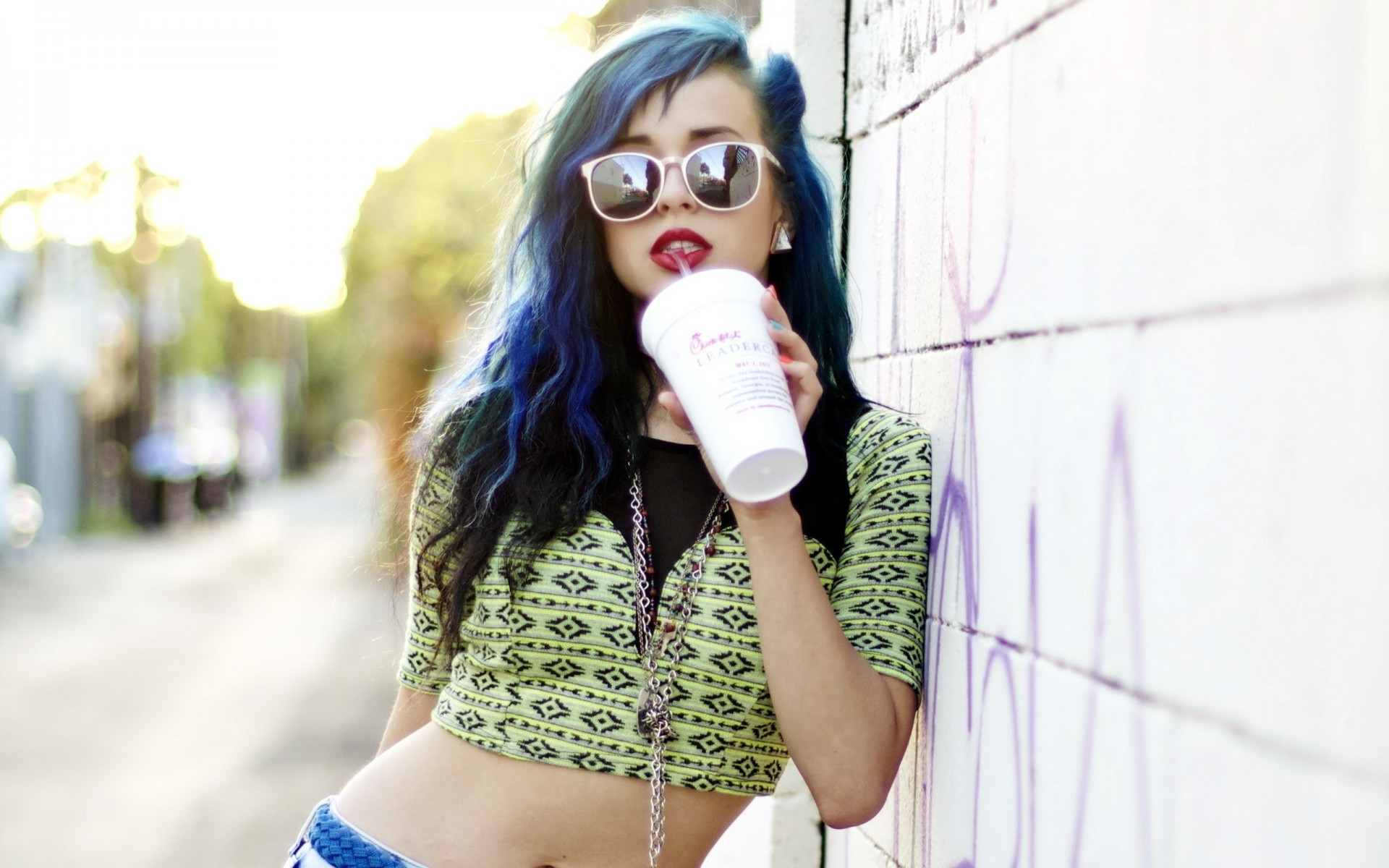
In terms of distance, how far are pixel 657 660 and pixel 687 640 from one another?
5 centimetres

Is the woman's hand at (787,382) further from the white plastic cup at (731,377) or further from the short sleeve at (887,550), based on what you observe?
the short sleeve at (887,550)

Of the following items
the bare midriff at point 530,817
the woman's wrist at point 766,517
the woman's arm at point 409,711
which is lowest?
the bare midriff at point 530,817

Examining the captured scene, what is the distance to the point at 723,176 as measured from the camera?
74.3 inches

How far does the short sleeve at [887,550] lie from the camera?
5.95 ft

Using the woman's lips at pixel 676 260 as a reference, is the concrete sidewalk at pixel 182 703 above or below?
below

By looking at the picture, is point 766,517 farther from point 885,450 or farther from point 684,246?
point 684,246

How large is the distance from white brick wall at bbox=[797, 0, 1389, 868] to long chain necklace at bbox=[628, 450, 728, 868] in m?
0.38

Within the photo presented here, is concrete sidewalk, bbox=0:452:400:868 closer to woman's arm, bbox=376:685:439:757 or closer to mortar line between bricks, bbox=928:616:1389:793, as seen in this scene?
woman's arm, bbox=376:685:439:757

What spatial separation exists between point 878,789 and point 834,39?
5.30 feet

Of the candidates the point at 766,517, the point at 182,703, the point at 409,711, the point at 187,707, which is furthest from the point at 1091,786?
the point at 182,703

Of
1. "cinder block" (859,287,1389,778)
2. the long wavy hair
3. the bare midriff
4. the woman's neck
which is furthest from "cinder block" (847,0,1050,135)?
the bare midriff

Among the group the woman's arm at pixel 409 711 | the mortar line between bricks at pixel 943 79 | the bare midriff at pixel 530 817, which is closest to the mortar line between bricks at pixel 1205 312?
the mortar line between bricks at pixel 943 79

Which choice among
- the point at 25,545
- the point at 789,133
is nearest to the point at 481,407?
the point at 789,133

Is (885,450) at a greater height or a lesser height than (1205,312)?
lesser
